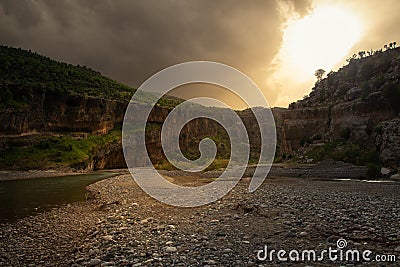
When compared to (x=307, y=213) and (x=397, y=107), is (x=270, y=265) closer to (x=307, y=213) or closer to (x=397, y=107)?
(x=307, y=213)

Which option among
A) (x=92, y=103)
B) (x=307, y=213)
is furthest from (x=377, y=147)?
(x=92, y=103)

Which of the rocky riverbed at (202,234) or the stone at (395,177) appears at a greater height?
the stone at (395,177)

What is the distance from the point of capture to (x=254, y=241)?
8188mm

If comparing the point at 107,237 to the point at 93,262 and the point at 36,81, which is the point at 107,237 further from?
the point at 36,81

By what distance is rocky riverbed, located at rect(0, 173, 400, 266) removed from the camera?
7328 millimetres

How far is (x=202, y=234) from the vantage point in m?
9.27

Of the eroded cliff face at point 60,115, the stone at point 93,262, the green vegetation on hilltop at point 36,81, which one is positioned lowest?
the stone at point 93,262

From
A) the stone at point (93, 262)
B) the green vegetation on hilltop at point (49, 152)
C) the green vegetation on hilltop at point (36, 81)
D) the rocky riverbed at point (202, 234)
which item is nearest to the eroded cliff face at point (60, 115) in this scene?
the green vegetation on hilltop at point (36, 81)

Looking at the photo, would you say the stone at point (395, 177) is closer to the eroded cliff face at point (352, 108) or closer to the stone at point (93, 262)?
the eroded cliff face at point (352, 108)

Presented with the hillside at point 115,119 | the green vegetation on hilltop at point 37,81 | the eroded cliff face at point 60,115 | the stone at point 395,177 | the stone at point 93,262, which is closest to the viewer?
the stone at point 93,262

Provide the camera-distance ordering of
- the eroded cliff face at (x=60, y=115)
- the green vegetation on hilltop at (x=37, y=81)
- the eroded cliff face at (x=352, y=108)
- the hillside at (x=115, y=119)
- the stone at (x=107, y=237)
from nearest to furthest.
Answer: the stone at (x=107, y=237)
the eroded cliff face at (x=352, y=108)
the hillside at (x=115, y=119)
the eroded cliff face at (x=60, y=115)
the green vegetation on hilltop at (x=37, y=81)

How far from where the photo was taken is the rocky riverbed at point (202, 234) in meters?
7.33

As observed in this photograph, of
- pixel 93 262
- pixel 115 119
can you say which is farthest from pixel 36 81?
pixel 93 262

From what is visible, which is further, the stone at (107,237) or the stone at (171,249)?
the stone at (107,237)
